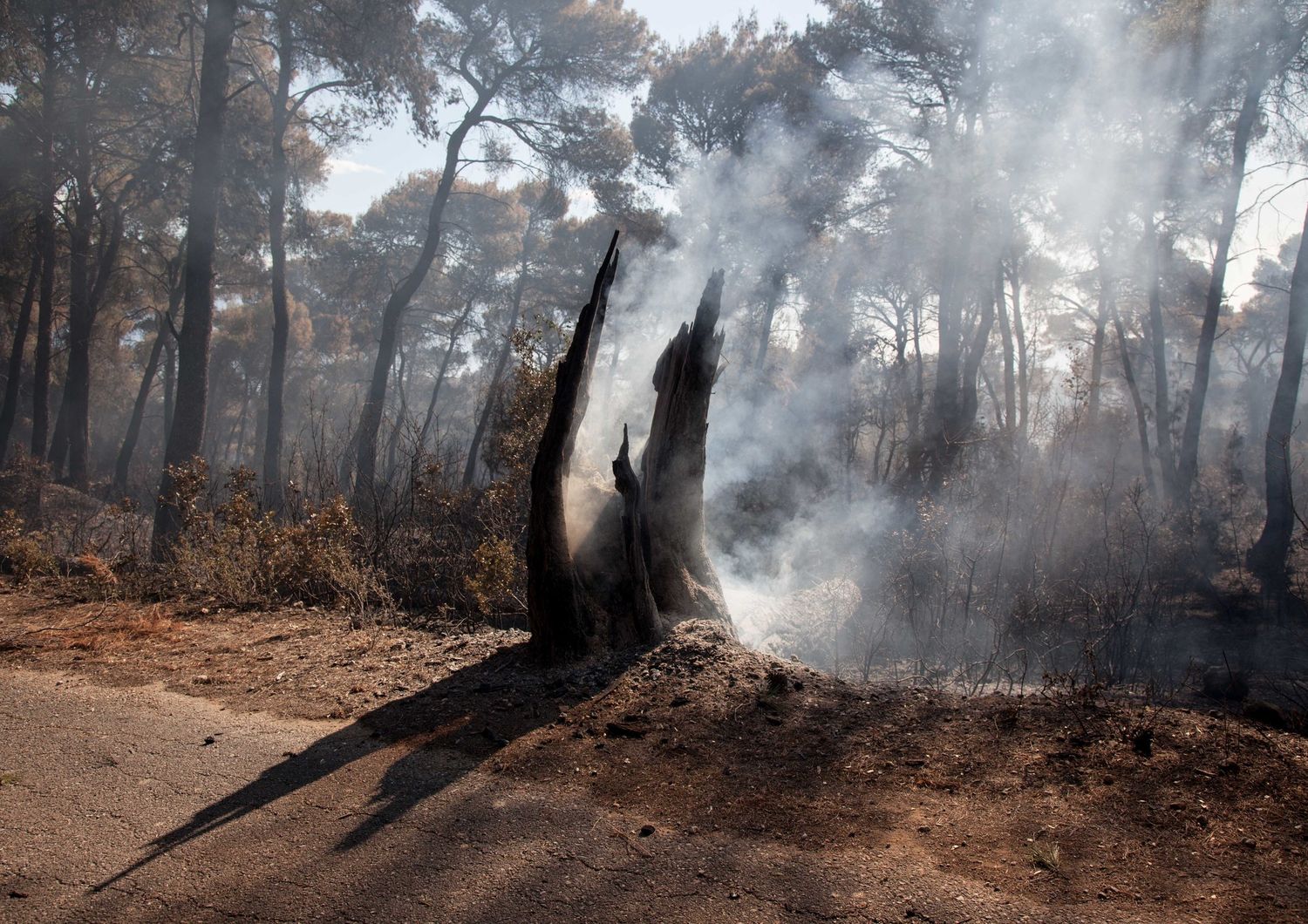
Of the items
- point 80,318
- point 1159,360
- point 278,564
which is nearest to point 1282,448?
point 1159,360

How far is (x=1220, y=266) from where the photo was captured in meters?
14.0

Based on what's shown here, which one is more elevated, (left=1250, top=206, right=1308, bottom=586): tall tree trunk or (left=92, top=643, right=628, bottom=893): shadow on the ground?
(left=1250, top=206, right=1308, bottom=586): tall tree trunk

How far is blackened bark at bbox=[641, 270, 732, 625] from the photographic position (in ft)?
19.2

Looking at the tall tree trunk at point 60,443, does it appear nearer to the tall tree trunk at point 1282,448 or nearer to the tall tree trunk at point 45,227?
the tall tree trunk at point 45,227

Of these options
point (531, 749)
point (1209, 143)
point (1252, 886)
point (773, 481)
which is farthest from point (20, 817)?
point (1209, 143)

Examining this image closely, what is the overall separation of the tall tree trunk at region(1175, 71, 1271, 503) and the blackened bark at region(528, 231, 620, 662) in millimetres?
12481

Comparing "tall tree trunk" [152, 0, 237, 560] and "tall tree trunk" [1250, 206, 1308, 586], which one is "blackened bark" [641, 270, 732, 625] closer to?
"tall tree trunk" [152, 0, 237, 560]

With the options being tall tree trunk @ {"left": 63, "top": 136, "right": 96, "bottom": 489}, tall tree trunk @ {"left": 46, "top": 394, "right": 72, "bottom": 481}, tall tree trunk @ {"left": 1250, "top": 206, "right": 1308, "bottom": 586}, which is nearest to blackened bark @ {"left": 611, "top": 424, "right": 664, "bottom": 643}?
tall tree trunk @ {"left": 1250, "top": 206, "right": 1308, "bottom": 586}

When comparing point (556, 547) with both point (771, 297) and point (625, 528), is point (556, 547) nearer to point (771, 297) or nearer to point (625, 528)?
point (625, 528)

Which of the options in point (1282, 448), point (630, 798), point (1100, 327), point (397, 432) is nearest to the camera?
point (630, 798)

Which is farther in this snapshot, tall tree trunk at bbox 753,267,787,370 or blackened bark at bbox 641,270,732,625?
tall tree trunk at bbox 753,267,787,370

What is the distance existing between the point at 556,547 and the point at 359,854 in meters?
2.22

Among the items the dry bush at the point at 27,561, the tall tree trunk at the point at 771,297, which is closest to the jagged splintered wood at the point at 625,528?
the dry bush at the point at 27,561

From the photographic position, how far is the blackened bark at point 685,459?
585 centimetres
